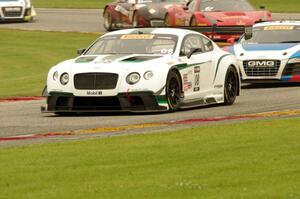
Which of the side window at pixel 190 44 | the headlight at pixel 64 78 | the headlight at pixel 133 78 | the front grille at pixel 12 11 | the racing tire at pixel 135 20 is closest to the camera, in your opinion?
the headlight at pixel 133 78

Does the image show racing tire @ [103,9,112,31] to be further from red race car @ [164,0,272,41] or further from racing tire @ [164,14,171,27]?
red race car @ [164,0,272,41]

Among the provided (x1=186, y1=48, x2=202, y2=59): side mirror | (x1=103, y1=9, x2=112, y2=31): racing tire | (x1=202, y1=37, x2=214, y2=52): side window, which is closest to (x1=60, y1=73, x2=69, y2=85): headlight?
(x1=186, y1=48, x2=202, y2=59): side mirror

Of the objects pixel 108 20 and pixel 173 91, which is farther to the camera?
pixel 108 20

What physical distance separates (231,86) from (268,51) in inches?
158

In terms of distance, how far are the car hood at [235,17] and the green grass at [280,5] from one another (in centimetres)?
1696

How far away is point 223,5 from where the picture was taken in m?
35.2

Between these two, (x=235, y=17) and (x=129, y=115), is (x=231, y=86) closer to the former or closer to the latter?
(x=129, y=115)

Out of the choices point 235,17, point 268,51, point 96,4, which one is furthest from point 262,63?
point 96,4

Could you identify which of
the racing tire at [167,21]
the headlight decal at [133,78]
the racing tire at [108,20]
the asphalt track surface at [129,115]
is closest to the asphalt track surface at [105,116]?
the asphalt track surface at [129,115]

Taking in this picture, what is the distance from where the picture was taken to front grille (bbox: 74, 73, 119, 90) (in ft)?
57.1

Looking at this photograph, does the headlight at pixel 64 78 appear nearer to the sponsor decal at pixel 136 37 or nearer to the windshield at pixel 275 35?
the sponsor decal at pixel 136 37

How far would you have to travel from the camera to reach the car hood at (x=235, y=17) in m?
34.0

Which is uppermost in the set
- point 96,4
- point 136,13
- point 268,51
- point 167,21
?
point 268,51

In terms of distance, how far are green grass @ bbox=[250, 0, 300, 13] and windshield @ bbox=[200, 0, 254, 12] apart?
16.1m
